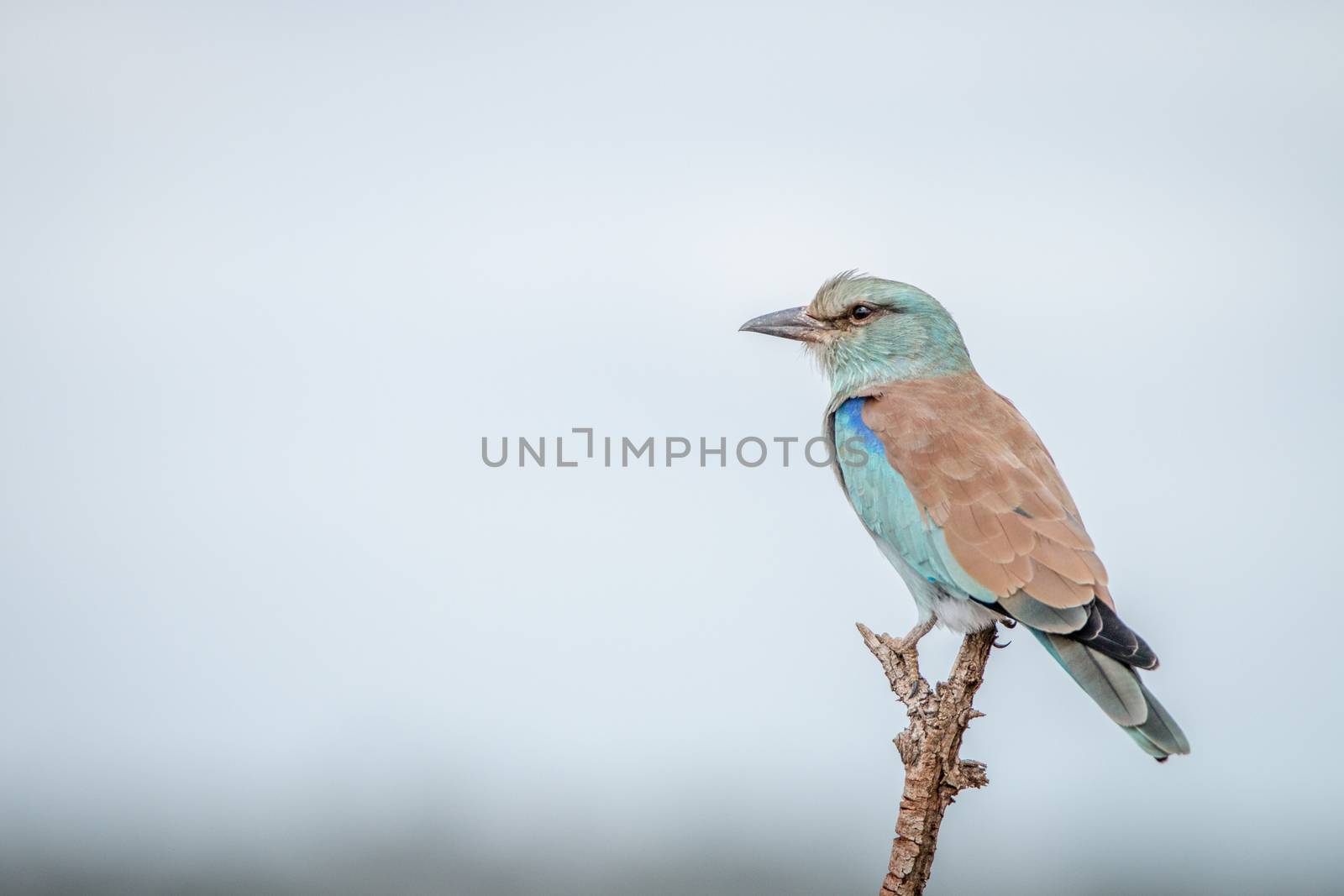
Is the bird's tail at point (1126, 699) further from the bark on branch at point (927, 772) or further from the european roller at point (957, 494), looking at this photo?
the bark on branch at point (927, 772)

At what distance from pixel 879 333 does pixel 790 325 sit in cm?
48

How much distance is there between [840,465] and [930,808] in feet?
5.14

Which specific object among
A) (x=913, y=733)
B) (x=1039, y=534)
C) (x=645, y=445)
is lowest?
(x=913, y=733)

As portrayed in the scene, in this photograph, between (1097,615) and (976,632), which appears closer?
(1097,615)

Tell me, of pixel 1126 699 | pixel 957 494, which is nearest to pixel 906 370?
pixel 957 494

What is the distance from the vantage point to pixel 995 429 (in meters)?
4.72

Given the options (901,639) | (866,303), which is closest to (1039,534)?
(901,639)

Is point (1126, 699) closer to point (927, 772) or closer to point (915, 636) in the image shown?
point (927, 772)

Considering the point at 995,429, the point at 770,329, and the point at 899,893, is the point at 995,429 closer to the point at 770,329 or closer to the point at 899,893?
the point at 770,329

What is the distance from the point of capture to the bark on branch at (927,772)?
383 centimetres

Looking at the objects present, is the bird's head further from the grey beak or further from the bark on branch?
the bark on branch

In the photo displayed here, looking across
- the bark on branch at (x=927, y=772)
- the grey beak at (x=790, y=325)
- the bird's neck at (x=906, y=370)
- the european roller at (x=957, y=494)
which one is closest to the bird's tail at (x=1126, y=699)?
the european roller at (x=957, y=494)

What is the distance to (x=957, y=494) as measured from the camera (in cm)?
441

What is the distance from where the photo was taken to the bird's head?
536 centimetres
